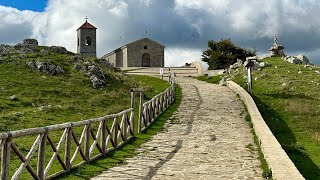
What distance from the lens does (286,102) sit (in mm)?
28016

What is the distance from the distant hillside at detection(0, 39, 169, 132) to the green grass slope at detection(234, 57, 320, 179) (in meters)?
8.32

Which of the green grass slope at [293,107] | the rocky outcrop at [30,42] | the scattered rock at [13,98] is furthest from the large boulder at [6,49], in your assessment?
the green grass slope at [293,107]

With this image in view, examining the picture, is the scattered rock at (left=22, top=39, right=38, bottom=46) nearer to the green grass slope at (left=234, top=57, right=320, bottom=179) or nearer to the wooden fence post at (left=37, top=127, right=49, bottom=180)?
the green grass slope at (left=234, top=57, right=320, bottom=179)

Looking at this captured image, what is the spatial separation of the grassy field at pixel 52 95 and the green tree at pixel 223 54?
3161cm

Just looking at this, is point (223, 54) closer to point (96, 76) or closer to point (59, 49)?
point (59, 49)

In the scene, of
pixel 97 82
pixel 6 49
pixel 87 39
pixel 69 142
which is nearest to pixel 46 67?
pixel 97 82

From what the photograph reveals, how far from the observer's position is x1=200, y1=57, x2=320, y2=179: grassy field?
1512 centimetres

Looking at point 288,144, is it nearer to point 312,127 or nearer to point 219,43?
point 312,127

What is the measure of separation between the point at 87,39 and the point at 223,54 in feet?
65.1

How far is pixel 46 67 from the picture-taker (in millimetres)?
36375

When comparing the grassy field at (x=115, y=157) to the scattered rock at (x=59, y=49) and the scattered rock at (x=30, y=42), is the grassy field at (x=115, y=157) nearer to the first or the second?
the scattered rock at (x=59, y=49)

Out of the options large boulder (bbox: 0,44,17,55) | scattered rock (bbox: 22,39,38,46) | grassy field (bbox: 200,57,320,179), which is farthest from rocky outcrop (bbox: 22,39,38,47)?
grassy field (bbox: 200,57,320,179)

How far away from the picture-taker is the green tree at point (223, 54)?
69.9 m

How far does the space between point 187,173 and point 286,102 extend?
60.2ft
